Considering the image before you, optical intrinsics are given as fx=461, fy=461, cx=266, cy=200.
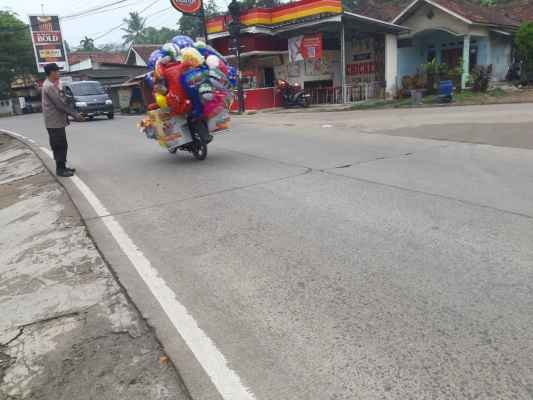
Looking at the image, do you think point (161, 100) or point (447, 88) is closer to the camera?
A: point (161, 100)

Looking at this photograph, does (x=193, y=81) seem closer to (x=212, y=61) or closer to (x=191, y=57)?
(x=191, y=57)

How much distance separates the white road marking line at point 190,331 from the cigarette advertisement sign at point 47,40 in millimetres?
48236

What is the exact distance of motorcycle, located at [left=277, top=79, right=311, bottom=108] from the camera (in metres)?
24.7

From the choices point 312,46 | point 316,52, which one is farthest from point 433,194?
point 312,46

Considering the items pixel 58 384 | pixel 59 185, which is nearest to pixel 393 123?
pixel 59 185

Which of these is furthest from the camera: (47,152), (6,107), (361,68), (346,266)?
(6,107)

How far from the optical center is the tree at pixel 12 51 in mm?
49469

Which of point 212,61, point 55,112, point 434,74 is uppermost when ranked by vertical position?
point 212,61

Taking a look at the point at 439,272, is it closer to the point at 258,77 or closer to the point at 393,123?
the point at 393,123

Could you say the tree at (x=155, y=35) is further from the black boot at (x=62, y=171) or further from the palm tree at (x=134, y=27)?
the black boot at (x=62, y=171)

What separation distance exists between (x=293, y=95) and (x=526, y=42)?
11277 mm

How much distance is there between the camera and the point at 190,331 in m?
3.14

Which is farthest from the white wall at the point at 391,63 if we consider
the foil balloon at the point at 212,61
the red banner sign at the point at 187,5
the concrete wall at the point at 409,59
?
the foil balloon at the point at 212,61

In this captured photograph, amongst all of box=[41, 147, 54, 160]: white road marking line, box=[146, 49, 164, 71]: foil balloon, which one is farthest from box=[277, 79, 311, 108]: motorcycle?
box=[146, 49, 164, 71]: foil balloon
